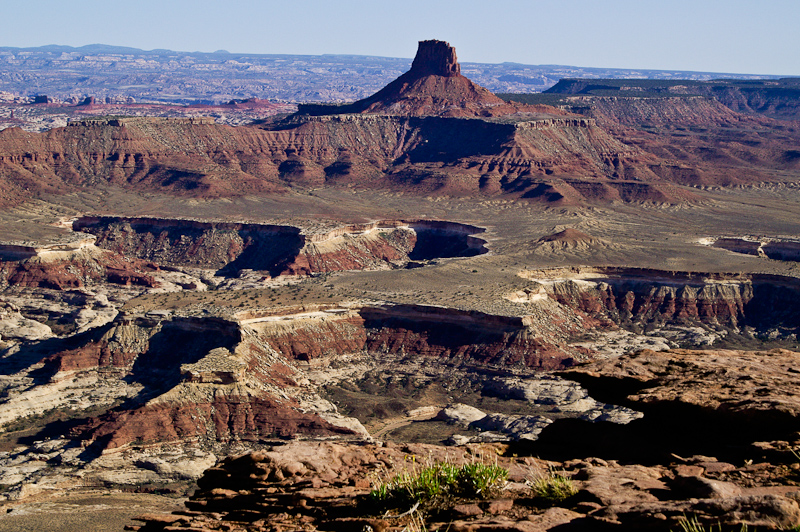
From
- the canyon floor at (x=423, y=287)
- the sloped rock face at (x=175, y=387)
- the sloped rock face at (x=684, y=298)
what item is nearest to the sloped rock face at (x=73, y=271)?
the canyon floor at (x=423, y=287)

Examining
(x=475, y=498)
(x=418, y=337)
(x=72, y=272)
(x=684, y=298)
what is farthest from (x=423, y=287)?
(x=475, y=498)

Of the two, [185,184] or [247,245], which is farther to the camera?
[185,184]

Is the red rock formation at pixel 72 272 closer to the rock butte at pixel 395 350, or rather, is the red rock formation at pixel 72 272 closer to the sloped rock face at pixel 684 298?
the rock butte at pixel 395 350

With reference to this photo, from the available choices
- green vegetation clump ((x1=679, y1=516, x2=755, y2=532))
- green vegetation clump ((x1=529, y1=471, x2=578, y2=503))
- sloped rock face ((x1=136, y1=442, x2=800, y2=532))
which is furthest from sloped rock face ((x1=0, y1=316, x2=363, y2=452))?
green vegetation clump ((x1=679, y1=516, x2=755, y2=532))

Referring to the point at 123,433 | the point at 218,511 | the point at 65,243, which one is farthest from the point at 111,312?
the point at 218,511

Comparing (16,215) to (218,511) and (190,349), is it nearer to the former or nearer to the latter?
(190,349)

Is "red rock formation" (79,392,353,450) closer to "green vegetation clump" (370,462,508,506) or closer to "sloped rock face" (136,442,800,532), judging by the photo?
"sloped rock face" (136,442,800,532)

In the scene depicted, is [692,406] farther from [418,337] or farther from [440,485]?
[418,337]
